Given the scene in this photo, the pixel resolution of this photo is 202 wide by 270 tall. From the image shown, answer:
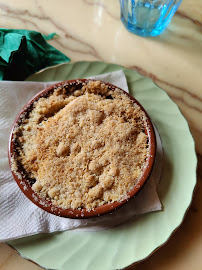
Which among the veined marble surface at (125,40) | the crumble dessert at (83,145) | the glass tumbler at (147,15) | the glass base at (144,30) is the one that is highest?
the glass tumbler at (147,15)

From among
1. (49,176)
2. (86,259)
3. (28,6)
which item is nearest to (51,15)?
(28,6)

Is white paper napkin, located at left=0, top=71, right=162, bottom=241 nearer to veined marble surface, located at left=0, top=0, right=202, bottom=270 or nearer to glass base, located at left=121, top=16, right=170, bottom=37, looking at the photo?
veined marble surface, located at left=0, top=0, right=202, bottom=270

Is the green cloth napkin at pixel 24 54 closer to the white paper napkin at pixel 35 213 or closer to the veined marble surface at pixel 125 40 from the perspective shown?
the veined marble surface at pixel 125 40

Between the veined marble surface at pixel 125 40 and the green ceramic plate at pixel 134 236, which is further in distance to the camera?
→ the veined marble surface at pixel 125 40

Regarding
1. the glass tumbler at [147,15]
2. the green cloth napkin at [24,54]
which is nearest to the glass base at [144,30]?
the glass tumbler at [147,15]

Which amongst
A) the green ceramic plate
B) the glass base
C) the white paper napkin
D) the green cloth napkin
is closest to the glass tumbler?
the glass base

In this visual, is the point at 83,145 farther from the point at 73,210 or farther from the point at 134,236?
the point at 134,236

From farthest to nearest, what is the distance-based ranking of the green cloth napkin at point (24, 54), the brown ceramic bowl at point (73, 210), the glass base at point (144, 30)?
the glass base at point (144, 30)
the green cloth napkin at point (24, 54)
the brown ceramic bowl at point (73, 210)
